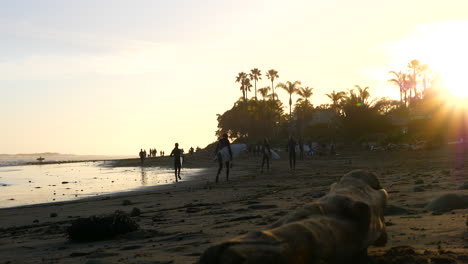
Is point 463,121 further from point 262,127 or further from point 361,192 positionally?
point 262,127

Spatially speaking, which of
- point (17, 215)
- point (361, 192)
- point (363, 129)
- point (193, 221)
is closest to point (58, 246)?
point (193, 221)

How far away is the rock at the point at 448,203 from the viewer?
6.94 metres

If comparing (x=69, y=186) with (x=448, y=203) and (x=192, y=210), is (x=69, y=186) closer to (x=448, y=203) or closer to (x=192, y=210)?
(x=192, y=210)

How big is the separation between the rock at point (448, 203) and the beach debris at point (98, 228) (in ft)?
14.1

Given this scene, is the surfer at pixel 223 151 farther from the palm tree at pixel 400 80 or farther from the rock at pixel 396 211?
the palm tree at pixel 400 80

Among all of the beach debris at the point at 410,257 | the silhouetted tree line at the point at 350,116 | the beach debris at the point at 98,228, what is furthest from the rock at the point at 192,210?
the silhouetted tree line at the point at 350,116

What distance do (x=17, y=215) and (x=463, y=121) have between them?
40.0m

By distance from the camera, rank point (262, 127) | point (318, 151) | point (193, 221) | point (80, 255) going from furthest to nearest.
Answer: point (262, 127) → point (318, 151) → point (193, 221) → point (80, 255)

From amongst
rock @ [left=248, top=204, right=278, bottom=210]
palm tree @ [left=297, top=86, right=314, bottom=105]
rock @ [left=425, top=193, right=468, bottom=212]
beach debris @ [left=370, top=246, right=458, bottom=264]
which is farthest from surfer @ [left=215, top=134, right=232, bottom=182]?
palm tree @ [left=297, top=86, right=314, bottom=105]

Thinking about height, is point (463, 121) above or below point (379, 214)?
above

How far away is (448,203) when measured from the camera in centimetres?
699

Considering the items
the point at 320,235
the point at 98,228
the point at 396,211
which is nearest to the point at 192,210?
the point at 98,228

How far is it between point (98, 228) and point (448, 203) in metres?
4.93

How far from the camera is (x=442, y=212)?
670 centimetres
